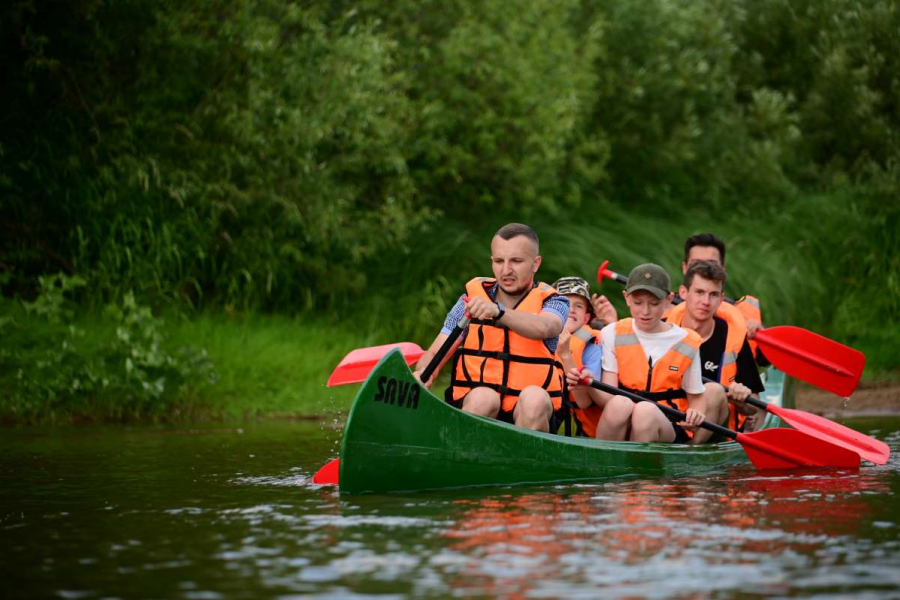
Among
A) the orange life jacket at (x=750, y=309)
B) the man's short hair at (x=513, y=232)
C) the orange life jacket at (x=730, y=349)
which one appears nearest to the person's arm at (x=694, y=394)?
the orange life jacket at (x=730, y=349)

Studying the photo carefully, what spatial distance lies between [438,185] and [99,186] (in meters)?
4.72

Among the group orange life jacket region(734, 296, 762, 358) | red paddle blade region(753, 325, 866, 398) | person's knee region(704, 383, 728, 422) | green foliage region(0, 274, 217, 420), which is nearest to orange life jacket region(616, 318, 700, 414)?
person's knee region(704, 383, 728, 422)

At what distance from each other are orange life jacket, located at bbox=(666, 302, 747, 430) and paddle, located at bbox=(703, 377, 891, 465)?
0.09 m

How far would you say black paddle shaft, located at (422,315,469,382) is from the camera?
6.50 m

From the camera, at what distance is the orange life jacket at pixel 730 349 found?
7.77 meters

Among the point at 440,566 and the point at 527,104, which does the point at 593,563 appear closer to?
the point at 440,566

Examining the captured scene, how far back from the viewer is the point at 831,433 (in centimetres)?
798

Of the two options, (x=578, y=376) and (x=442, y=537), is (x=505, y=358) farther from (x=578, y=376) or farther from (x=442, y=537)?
(x=442, y=537)

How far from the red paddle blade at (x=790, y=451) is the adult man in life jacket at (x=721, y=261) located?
709 millimetres

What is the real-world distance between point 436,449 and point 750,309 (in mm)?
3327

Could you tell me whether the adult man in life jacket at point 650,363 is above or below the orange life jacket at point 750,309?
below

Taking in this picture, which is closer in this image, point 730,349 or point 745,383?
point 730,349

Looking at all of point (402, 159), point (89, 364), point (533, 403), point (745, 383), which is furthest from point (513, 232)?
point (402, 159)

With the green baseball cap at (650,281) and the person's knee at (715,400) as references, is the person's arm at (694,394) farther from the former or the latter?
the green baseball cap at (650,281)
